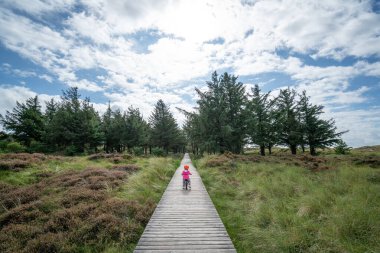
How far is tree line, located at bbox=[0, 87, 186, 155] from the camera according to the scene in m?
37.1

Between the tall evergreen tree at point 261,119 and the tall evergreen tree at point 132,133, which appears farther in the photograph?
the tall evergreen tree at point 132,133

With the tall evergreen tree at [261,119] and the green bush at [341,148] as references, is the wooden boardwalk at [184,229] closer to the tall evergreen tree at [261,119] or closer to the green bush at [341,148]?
the tall evergreen tree at [261,119]

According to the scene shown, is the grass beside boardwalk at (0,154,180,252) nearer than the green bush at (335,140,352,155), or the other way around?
the grass beside boardwalk at (0,154,180,252)

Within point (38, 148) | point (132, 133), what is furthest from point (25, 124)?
point (132, 133)

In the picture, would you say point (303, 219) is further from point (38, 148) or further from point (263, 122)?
point (38, 148)

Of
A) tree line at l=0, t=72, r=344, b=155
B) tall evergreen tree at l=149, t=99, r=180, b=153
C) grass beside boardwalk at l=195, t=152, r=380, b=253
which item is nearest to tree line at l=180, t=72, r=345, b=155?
tree line at l=0, t=72, r=344, b=155

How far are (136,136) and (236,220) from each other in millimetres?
35779

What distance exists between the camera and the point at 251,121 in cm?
3033

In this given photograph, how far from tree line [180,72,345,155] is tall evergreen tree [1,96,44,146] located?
111ft

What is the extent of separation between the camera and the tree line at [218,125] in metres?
31.2

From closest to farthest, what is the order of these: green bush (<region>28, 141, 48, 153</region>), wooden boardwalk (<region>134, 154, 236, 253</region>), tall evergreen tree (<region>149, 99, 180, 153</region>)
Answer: wooden boardwalk (<region>134, 154, 236, 253</region>)
green bush (<region>28, 141, 48, 153</region>)
tall evergreen tree (<region>149, 99, 180, 153</region>)

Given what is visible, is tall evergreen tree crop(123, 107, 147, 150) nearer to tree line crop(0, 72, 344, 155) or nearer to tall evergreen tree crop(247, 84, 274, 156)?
tree line crop(0, 72, 344, 155)

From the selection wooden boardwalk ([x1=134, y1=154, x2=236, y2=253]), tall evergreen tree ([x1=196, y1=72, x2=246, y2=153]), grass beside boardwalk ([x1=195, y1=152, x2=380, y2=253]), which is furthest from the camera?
Result: tall evergreen tree ([x1=196, y1=72, x2=246, y2=153])

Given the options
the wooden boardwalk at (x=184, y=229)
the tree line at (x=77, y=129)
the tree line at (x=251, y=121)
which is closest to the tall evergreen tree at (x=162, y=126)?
the tree line at (x=77, y=129)
